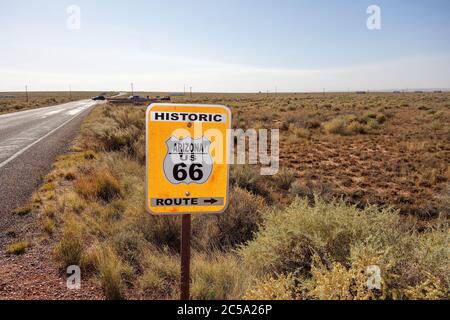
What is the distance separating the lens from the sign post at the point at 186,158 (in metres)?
2.10

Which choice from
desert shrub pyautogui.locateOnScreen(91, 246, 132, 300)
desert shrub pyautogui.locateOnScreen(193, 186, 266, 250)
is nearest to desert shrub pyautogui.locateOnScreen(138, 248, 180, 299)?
desert shrub pyautogui.locateOnScreen(91, 246, 132, 300)

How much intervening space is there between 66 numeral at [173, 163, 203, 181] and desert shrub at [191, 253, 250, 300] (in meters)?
1.34

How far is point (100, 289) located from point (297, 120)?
18.7m

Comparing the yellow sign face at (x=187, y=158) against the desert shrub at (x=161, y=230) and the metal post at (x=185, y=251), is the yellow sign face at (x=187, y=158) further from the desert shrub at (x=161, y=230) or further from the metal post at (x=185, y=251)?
the desert shrub at (x=161, y=230)

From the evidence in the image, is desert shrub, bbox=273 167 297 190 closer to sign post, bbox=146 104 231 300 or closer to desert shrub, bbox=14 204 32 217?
desert shrub, bbox=14 204 32 217

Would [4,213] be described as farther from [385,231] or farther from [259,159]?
[259,159]

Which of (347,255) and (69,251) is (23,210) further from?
(347,255)

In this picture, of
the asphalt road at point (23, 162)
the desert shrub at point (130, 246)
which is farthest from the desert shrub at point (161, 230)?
the asphalt road at point (23, 162)

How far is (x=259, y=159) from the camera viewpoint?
11.2 meters

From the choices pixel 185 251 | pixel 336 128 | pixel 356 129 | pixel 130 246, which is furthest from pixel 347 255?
pixel 356 129

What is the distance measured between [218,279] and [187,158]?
1.58 m

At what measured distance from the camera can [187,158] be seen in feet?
7.11

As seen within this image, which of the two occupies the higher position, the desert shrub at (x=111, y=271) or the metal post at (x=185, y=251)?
the metal post at (x=185, y=251)
